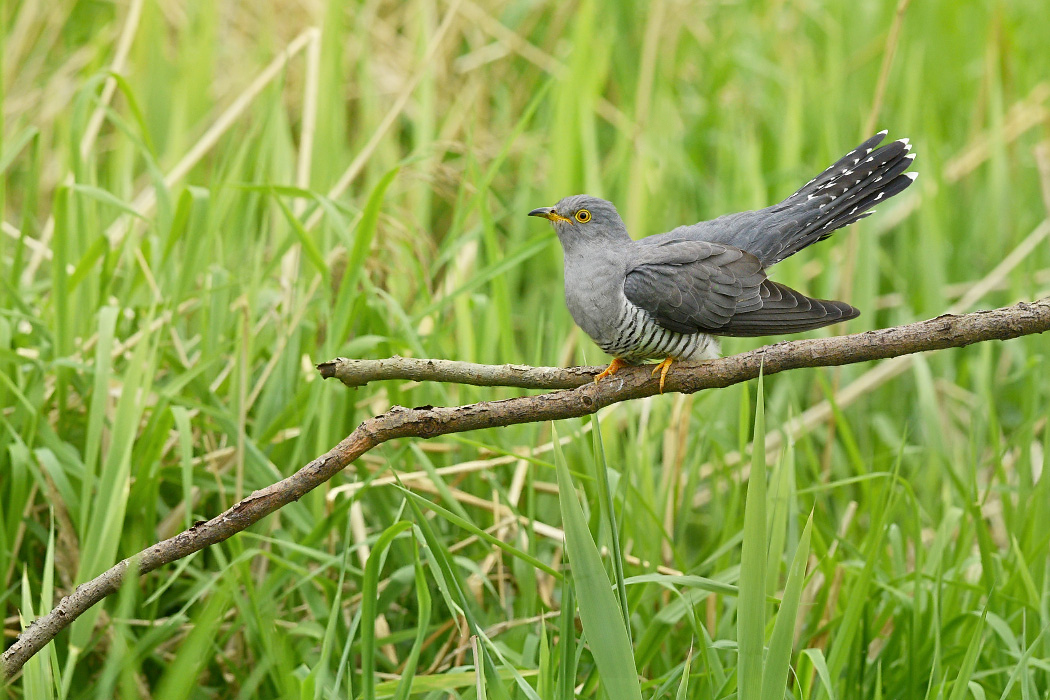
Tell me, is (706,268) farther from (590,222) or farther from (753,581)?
(753,581)

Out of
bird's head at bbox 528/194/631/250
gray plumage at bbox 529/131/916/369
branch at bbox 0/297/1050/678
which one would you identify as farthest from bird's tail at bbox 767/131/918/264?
branch at bbox 0/297/1050/678

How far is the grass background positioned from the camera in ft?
7.05

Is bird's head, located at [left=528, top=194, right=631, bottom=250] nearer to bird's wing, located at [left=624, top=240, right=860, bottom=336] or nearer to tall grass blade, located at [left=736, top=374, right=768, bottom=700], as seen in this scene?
bird's wing, located at [left=624, top=240, right=860, bottom=336]

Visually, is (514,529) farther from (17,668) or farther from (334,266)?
Result: (17,668)

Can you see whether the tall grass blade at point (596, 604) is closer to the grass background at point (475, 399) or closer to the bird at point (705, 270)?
the grass background at point (475, 399)

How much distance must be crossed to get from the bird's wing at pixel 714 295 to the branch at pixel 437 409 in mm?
577

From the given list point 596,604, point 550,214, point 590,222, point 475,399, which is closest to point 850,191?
point 590,222

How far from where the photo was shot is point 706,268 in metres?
2.37

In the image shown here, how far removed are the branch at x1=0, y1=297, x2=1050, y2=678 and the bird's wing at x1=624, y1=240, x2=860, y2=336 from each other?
1.89 feet

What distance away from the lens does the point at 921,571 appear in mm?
2320

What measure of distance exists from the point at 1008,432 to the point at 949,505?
1.26 m

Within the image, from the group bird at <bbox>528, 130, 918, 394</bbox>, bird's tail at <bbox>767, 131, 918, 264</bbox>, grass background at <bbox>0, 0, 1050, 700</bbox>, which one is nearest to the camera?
grass background at <bbox>0, 0, 1050, 700</bbox>

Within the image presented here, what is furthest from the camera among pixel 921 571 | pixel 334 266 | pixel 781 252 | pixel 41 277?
pixel 41 277

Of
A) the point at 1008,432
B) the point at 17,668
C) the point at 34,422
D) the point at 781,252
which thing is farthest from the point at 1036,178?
the point at 17,668
